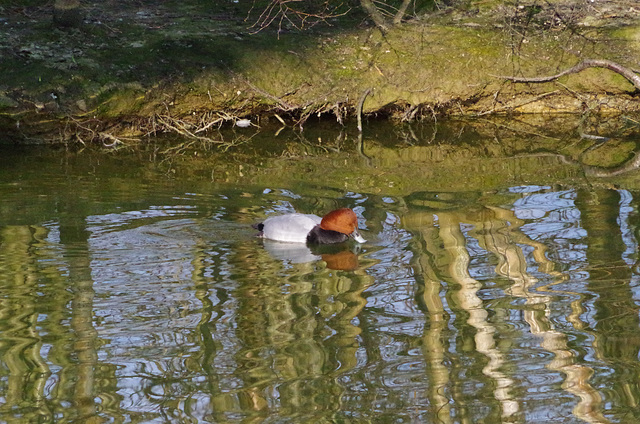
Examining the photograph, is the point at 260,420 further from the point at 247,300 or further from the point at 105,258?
the point at 105,258

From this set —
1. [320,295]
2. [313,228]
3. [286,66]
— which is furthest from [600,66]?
[320,295]

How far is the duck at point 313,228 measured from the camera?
7.64m

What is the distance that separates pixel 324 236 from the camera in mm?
7695

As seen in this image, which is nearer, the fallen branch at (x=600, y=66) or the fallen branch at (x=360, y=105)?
the fallen branch at (x=360, y=105)

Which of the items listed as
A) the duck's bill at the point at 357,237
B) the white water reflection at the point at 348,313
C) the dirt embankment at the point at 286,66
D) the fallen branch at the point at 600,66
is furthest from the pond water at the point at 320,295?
the fallen branch at the point at 600,66

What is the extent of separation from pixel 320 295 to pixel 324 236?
1400mm

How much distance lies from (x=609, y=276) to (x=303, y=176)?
14.3 feet

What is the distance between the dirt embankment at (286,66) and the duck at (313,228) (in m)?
4.78

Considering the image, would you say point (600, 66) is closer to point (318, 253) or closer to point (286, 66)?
point (286, 66)

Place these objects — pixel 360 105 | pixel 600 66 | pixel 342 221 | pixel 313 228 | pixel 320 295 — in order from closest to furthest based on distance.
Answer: pixel 320 295
pixel 342 221
pixel 313 228
pixel 360 105
pixel 600 66

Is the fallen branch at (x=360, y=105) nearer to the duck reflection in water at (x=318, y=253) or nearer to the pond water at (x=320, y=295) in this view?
the pond water at (x=320, y=295)

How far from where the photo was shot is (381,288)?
640 centimetres

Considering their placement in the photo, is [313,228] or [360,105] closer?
[313,228]

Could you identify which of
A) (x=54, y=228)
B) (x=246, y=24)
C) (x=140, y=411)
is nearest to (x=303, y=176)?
(x=54, y=228)
